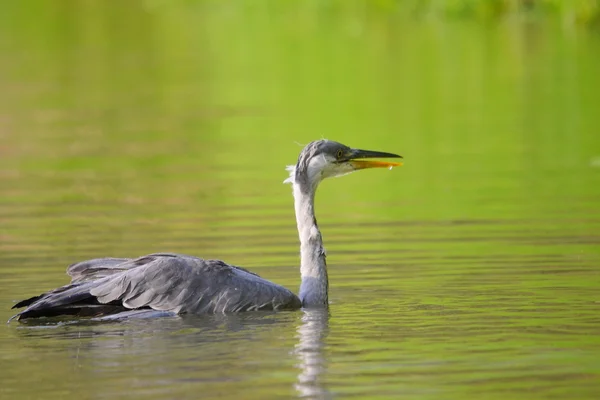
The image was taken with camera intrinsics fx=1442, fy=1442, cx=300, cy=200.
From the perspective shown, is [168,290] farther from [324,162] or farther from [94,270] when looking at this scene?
[324,162]

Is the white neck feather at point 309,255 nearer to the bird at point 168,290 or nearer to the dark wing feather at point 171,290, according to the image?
the bird at point 168,290

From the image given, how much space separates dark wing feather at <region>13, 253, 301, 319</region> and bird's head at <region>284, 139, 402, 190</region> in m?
1.01

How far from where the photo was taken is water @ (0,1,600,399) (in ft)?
28.8

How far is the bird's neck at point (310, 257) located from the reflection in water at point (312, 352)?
0.21m

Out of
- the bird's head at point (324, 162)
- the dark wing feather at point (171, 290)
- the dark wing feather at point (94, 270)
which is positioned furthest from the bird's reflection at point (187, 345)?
the bird's head at point (324, 162)

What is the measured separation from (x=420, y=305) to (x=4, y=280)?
3627 millimetres

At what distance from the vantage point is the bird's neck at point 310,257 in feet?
35.4

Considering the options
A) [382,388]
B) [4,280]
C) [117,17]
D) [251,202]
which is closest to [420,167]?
[251,202]

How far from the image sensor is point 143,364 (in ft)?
29.1

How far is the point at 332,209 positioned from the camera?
15.9 metres

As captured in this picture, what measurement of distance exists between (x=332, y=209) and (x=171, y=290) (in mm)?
5734

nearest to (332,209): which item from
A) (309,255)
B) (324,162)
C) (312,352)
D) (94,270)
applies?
(324,162)

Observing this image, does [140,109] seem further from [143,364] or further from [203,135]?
[143,364]

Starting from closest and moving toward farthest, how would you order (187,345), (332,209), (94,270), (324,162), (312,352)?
(312,352), (187,345), (94,270), (324,162), (332,209)
